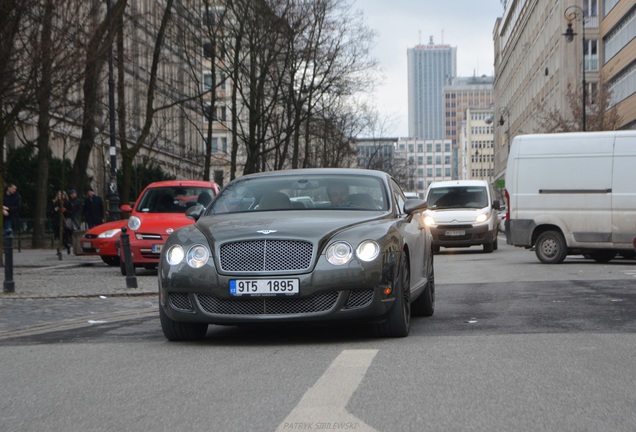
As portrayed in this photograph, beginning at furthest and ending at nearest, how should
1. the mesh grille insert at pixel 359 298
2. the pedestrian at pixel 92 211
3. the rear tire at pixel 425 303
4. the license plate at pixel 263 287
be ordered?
the pedestrian at pixel 92 211 < the rear tire at pixel 425 303 < the mesh grille insert at pixel 359 298 < the license plate at pixel 263 287

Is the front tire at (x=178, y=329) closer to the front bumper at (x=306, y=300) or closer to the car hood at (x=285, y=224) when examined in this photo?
the front bumper at (x=306, y=300)

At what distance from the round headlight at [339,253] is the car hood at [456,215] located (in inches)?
795

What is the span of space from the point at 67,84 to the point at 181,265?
1296cm

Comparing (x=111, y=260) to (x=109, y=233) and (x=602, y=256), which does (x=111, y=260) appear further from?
(x=602, y=256)

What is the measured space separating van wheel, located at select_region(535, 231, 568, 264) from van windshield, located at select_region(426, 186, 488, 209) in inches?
291

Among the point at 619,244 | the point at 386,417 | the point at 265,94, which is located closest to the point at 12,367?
the point at 386,417

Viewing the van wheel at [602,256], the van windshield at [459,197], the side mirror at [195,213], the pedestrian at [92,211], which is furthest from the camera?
the pedestrian at [92,211]

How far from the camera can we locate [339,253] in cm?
876

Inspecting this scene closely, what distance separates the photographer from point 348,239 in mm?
8836

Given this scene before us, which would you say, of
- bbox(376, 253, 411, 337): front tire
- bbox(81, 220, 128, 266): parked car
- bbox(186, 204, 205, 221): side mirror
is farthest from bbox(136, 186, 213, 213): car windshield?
bbox(376, 253, 411, 337): front tire

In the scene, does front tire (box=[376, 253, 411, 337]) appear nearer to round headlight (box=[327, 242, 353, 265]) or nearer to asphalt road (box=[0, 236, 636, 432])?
asphalt road (box=[0, 236, 636, 432])

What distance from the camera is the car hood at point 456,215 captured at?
1138 inches

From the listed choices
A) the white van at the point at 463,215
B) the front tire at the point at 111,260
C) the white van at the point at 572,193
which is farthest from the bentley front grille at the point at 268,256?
the white van at the point at 463,215

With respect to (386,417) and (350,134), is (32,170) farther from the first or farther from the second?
(386,417)
